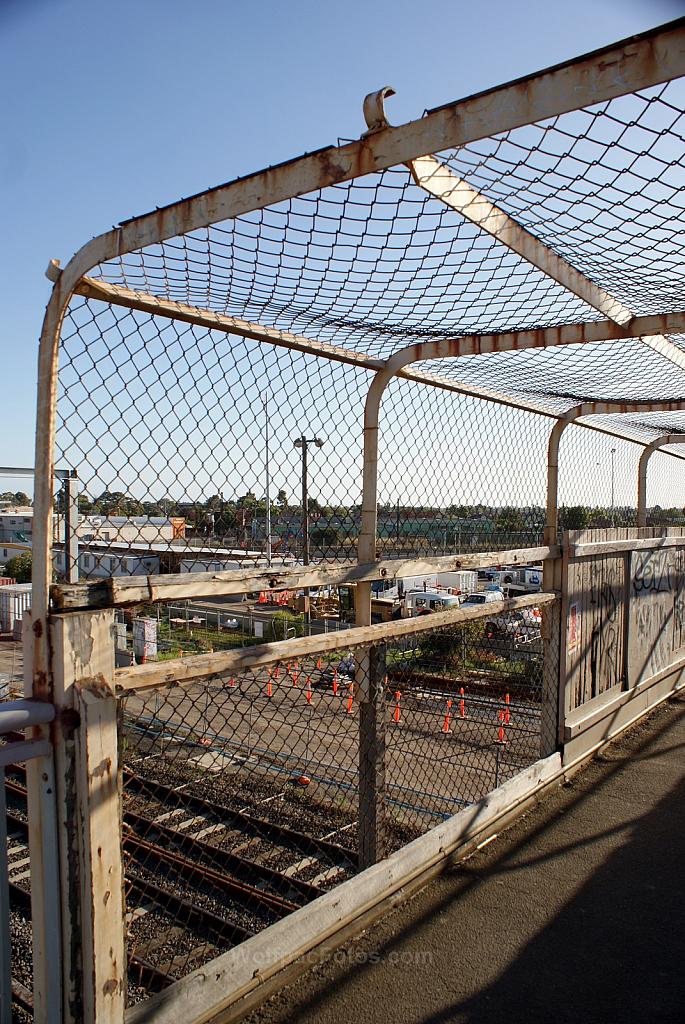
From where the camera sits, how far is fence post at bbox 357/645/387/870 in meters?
3.17

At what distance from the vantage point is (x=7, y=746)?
5.94ft

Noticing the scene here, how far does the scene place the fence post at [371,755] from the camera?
3.17 meters

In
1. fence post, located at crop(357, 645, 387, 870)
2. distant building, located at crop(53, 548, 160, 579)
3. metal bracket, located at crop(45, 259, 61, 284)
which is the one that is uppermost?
metal bracket, located at crop(45, 259, 61, 284)

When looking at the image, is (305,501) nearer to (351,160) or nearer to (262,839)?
(351,160)

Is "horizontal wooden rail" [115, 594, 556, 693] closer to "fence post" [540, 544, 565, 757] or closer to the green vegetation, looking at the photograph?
"fence post" [540, 544, 565, 757]

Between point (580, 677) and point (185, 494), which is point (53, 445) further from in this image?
point (580, 677)

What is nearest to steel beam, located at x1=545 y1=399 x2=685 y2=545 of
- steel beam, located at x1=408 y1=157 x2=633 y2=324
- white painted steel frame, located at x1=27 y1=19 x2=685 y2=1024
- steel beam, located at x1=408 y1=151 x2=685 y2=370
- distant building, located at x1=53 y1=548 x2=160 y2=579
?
steel beam, located at x1=408 y1=151 x2=685 y2=370

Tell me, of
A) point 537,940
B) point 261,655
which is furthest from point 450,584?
point 261,655

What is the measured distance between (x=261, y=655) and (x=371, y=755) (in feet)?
3.65

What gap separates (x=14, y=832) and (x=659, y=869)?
8.29m

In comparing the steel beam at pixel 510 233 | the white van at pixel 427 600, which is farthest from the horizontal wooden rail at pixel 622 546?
the white van at pixel 427 600

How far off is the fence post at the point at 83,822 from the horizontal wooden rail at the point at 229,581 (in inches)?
2.9

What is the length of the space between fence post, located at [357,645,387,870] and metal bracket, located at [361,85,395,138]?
2120 mm

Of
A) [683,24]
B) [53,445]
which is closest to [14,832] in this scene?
[53,445]
